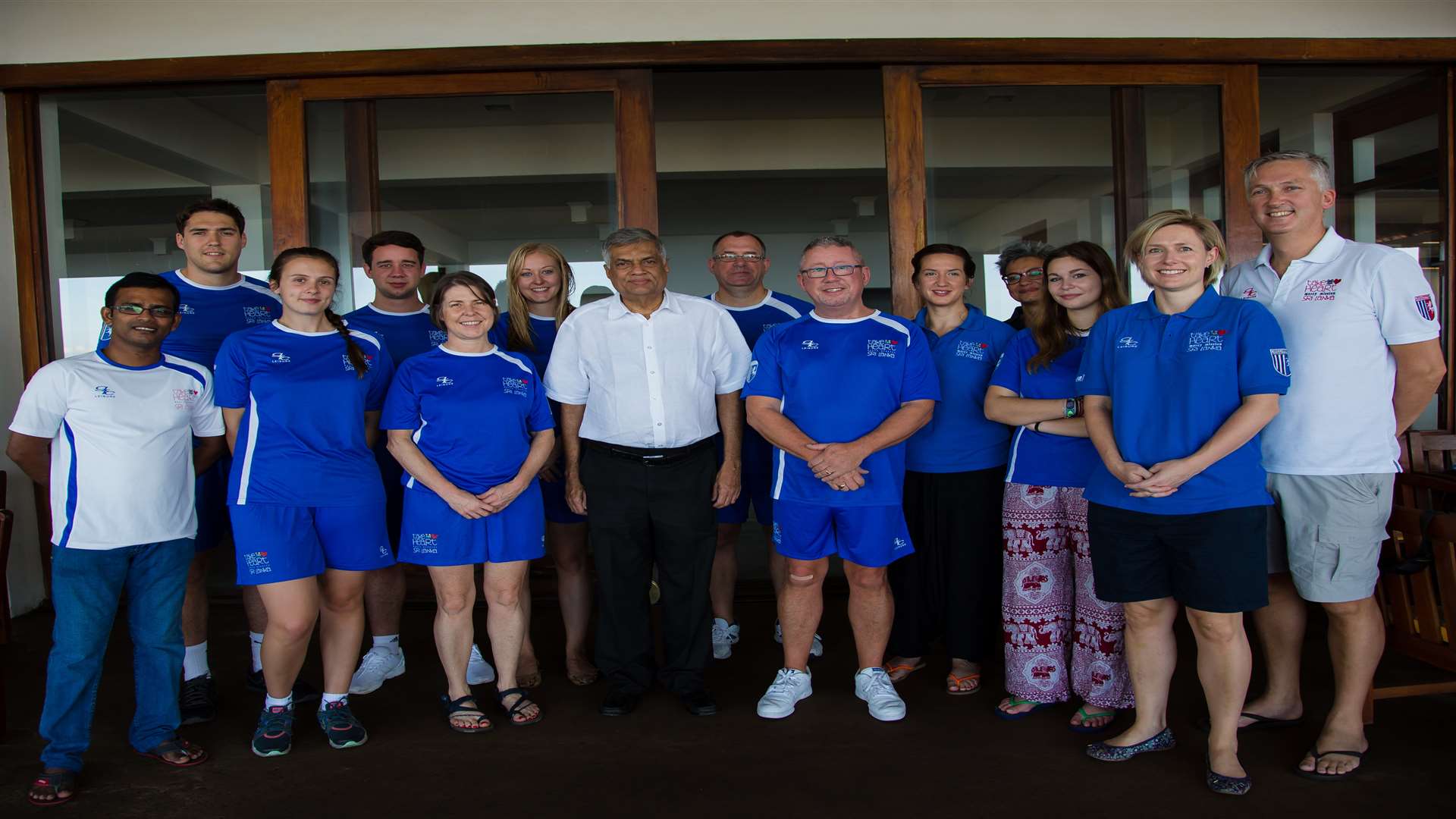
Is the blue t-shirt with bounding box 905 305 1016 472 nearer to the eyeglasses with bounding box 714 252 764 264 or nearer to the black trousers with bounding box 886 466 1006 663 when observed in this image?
the black trousers with bounding box 886 466 1006 663

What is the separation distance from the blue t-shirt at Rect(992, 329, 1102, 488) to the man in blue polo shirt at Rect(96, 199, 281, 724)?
270 cm

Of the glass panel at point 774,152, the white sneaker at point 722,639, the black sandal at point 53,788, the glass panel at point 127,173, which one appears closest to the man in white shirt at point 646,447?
the white sneaker at point 722,639

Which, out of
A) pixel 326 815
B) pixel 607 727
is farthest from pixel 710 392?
pixel 326 815

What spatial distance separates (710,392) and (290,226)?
99.9 inches

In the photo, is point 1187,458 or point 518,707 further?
point 518,707

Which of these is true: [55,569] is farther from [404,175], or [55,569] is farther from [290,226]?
[404,175]

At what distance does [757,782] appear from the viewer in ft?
8.86

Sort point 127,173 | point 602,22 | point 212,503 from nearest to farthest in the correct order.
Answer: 1. point 212,503
2. point 602,22
3. point 127,173

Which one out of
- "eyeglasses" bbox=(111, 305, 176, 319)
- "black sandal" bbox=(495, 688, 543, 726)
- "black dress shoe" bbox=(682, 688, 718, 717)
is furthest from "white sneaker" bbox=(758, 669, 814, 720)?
"eyeglasses" bbox=(111, 305, 176, 319)

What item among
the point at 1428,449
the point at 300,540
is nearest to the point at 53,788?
the point at 300,540

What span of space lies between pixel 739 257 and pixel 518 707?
6.42 ft

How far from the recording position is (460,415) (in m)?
3.01

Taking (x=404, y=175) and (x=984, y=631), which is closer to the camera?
(x=984, y=631)

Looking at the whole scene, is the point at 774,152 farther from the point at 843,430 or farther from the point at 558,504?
the point at 843,430
